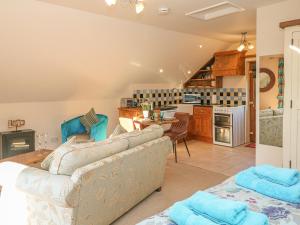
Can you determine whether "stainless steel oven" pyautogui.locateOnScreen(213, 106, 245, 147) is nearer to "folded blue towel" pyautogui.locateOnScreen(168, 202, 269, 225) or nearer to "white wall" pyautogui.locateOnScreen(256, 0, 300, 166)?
"white wall" pyautogui.locateOnScreen(256, 0, 300, 166)

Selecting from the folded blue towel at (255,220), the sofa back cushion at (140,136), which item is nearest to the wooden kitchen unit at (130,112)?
the sofa back cushion at (140,136)

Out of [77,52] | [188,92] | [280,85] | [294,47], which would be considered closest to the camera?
[294,47]

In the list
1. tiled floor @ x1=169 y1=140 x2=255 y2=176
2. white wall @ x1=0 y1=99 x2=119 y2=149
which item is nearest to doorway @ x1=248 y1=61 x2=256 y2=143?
tiled floor @ x1=169 y1=140 x2=255 y2=176

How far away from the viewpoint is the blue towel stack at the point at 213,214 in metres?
1.34

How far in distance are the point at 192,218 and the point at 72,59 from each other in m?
3.78

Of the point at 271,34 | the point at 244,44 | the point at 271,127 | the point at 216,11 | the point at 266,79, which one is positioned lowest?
the point at 271,127

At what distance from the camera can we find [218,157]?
5.21 meters

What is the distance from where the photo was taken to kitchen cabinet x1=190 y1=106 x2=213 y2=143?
6.43 m

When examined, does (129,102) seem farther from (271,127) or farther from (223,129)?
(271,127)

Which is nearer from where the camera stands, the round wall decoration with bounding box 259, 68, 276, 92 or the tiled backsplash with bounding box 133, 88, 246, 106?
the round wall decoration with bounding box 259, 68, 276, 92

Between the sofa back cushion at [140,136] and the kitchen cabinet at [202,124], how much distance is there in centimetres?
323

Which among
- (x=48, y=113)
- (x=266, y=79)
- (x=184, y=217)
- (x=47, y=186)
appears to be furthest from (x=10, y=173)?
(x=266, y=79)

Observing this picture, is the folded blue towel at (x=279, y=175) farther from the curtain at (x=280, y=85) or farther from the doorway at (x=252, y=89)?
the doorway at (x=252, y=89)

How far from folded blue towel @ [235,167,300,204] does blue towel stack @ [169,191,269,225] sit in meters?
0.45
